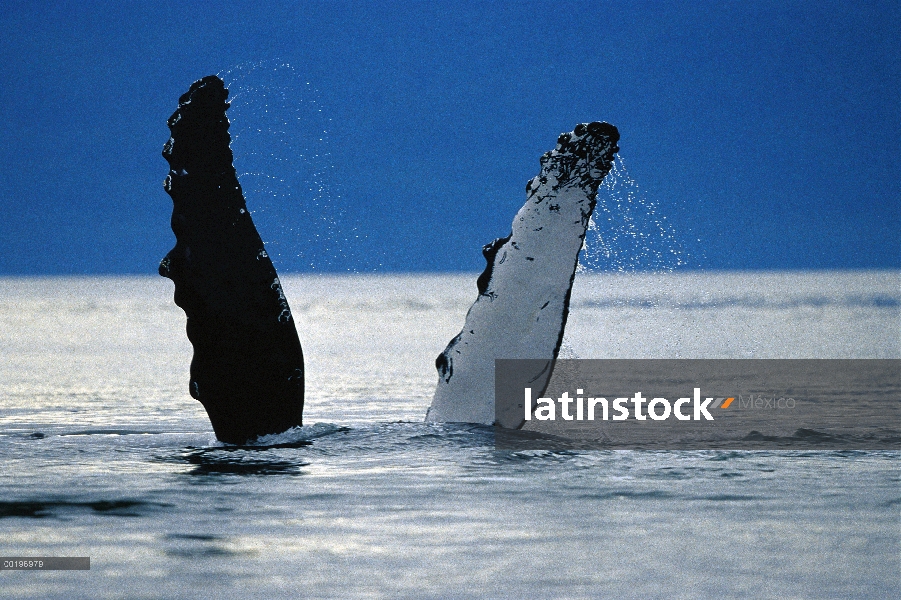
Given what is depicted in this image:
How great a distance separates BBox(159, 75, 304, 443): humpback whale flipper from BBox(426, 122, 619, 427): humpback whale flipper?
1650 mm

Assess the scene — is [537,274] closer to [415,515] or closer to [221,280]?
[221,280]

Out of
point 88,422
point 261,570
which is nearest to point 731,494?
point 261,570

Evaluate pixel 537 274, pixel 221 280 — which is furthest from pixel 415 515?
pixel 537 274

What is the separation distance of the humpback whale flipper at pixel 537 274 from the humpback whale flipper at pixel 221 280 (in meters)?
1.65

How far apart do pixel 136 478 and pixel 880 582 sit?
558 cm

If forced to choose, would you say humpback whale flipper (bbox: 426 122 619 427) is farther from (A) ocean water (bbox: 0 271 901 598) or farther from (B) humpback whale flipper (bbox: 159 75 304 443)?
(B) humpback whale flipper (bbox: 159 75 304 443)

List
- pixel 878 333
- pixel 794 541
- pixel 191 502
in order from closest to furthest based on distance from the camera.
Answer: pixel 794 541, pixel 191 502, pixel 878 333

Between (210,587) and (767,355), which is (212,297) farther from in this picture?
(767,355)

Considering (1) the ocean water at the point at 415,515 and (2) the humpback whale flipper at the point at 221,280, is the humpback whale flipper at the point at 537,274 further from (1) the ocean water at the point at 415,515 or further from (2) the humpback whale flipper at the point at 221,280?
(2) the humpback whale flipper at the point at 221,280

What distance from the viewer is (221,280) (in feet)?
35.4

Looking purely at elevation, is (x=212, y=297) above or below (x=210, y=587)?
above

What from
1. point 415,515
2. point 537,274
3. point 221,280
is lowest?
point 415,515

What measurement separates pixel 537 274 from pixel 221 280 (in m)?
2.90

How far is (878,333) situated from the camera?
107 feet
